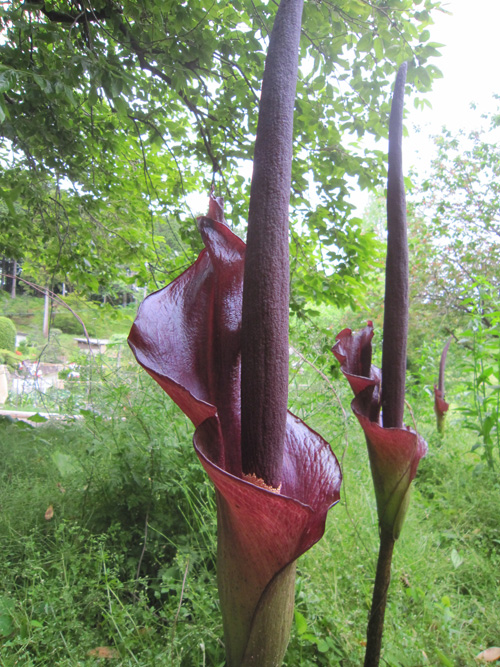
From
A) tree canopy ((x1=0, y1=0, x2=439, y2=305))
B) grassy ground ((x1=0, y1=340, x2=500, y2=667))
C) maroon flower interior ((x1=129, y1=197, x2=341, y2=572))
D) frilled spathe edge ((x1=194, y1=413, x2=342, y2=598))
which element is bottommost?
grassy ground ((x1=0, y1=340, x2=500, y2=667))

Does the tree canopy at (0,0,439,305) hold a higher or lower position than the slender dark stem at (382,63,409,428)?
higher

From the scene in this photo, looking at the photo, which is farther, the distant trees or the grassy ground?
the distant trees

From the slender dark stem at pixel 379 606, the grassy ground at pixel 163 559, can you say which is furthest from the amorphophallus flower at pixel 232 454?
the grassy ground at pixel 163 559

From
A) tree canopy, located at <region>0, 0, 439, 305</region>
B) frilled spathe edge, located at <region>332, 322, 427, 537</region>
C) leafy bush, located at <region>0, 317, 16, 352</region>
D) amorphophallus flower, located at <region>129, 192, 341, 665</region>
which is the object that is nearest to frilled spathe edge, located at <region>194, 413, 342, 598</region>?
amorphophallus flower, located at <region>129, 192, 341, 665</region>

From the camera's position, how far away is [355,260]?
2.54 m

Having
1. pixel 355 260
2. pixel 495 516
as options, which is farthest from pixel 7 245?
pixel 495 516

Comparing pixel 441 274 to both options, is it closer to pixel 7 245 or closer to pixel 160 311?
pixel 7 245

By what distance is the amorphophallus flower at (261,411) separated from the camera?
0.41 meters

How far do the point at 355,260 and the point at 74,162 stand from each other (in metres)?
1.81

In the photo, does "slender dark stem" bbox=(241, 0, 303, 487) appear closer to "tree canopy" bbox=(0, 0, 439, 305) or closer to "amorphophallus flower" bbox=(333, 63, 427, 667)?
"amorphophallus flower" bbox=(333, 63, 427, 667)

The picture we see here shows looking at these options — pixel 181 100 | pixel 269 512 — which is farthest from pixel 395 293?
pixel 181 100

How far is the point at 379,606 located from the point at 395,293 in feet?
1.80

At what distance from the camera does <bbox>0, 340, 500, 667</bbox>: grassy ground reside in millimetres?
1205

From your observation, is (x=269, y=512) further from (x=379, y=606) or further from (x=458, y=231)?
(x=458, y=231)
